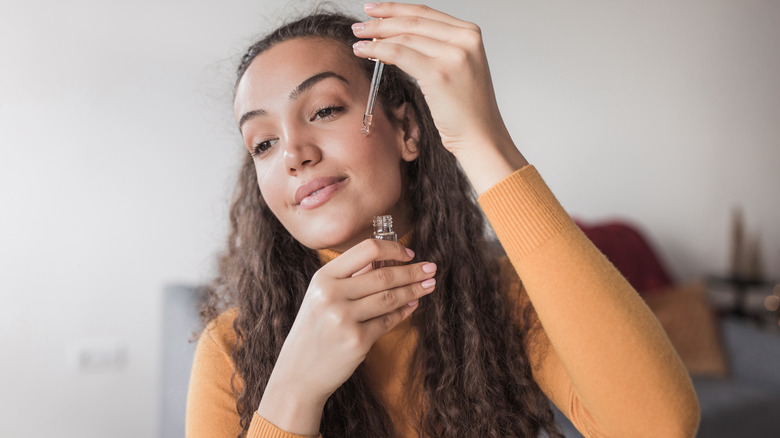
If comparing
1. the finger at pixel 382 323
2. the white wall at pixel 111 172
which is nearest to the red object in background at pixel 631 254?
the white wall at pixel 111 172

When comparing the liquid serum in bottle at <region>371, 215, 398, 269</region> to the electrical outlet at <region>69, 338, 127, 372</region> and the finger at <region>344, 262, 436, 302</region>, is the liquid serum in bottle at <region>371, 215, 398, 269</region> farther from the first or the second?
the electrical outlet at <region>69, 338, 127, 372</region>

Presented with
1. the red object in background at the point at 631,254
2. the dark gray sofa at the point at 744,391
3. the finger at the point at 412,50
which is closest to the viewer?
the finger at the point at 412,50

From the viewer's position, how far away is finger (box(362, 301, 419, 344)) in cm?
77

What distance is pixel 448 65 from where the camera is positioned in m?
0.71

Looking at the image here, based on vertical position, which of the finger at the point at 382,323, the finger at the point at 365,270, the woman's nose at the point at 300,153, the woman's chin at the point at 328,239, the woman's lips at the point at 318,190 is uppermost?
the woman's nose at the point at 300,153

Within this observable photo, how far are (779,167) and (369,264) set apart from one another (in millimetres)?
3629

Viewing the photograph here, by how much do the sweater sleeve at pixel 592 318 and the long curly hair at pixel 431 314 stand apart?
0.31 meters

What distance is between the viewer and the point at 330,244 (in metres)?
0.93

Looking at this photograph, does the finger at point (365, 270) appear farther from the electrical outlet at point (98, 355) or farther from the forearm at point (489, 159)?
the electrical outlet at point (98, 355)

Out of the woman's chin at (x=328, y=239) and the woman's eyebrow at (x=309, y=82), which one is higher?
the woman's eyebrow at (x=309, y=82)

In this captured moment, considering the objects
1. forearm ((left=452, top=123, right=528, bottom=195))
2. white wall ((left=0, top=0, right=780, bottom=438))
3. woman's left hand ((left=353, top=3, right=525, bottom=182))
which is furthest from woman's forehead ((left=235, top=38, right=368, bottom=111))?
white wall ((left=0, top=0, right=780, bottom=438))

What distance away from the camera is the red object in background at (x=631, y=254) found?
2.65m

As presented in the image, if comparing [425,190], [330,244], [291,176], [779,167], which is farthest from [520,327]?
Result: [779,167]

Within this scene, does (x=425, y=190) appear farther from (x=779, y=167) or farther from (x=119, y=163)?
(x=779, y=167)
